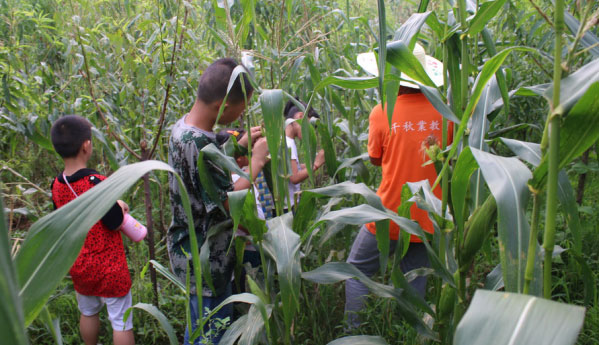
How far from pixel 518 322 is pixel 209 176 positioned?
1309mm

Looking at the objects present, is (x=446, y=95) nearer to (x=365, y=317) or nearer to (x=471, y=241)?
(x=471, y=241)

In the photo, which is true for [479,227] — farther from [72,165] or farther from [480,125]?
[72,165]

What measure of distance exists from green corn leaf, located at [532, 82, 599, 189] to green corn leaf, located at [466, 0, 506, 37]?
37 cm

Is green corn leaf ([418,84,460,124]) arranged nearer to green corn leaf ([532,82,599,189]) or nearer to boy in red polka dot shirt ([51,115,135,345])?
green corn leaf ([532,82,599,189])

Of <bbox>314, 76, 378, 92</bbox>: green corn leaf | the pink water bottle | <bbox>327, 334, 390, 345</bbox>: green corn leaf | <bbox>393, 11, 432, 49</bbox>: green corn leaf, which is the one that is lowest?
<bbox>327, 334, 390, 345</bbox>: green corn leaf

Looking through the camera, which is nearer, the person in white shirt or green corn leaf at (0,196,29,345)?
green corn leaf at (0,196,29,345)

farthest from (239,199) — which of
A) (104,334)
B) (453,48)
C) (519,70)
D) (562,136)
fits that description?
(519,70)

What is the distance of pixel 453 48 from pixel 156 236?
276cm

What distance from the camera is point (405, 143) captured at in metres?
2.10

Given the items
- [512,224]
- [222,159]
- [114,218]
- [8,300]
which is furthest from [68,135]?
[512,224]

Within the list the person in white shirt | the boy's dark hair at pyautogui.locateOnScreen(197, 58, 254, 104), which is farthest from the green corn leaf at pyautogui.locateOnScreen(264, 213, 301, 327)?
the person in white shirt

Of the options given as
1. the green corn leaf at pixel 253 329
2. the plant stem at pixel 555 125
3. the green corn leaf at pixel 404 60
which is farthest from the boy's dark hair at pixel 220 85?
the plant stem at pixel 555 125

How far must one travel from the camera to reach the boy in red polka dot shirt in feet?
6.68

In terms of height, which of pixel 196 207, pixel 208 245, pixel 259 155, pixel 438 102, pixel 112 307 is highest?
pixel 438 102
